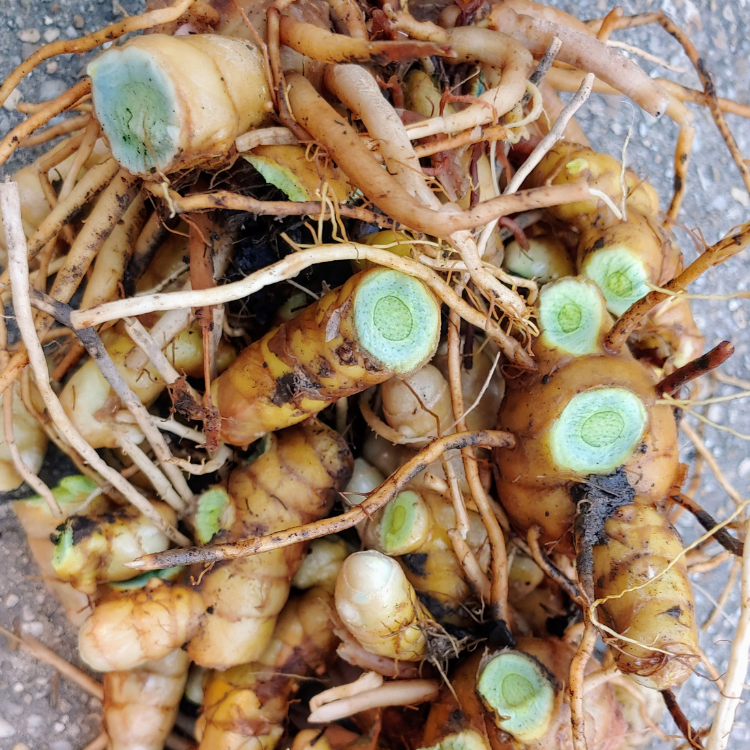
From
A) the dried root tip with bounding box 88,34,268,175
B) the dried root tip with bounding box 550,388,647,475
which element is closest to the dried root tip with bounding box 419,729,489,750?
the dried root tip with bounding box 550,388,647,475

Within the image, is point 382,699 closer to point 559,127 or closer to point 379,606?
point 379,606

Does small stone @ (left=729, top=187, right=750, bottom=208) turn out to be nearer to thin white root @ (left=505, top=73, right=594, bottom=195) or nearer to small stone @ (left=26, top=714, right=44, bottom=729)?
thin white root @ (left=505, top=73, right=594, bottom=195)

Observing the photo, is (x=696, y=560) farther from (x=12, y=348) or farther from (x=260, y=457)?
(x=12, y=348)

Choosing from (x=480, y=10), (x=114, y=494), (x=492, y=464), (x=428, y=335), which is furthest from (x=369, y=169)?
(x=114, y=494)

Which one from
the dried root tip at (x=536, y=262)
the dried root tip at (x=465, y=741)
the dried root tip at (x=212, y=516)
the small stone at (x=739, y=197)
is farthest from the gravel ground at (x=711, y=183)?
the dried root tip at (x=212, y=516)

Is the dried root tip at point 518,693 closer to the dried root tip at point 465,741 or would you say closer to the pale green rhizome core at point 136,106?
the dried root tip at point 465,741

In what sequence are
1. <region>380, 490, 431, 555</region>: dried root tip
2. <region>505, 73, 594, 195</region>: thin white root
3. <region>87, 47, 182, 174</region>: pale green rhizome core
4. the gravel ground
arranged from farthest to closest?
the gravel ground → <region>380, 490, 431, 555</region>: dried root tip → <region>505, 73, 594, 195</region>: thin white root → <region>87, 47, 182, 174</region>: pale green rhizome core

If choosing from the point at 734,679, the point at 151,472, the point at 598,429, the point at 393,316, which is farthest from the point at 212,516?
the point at 734,679
